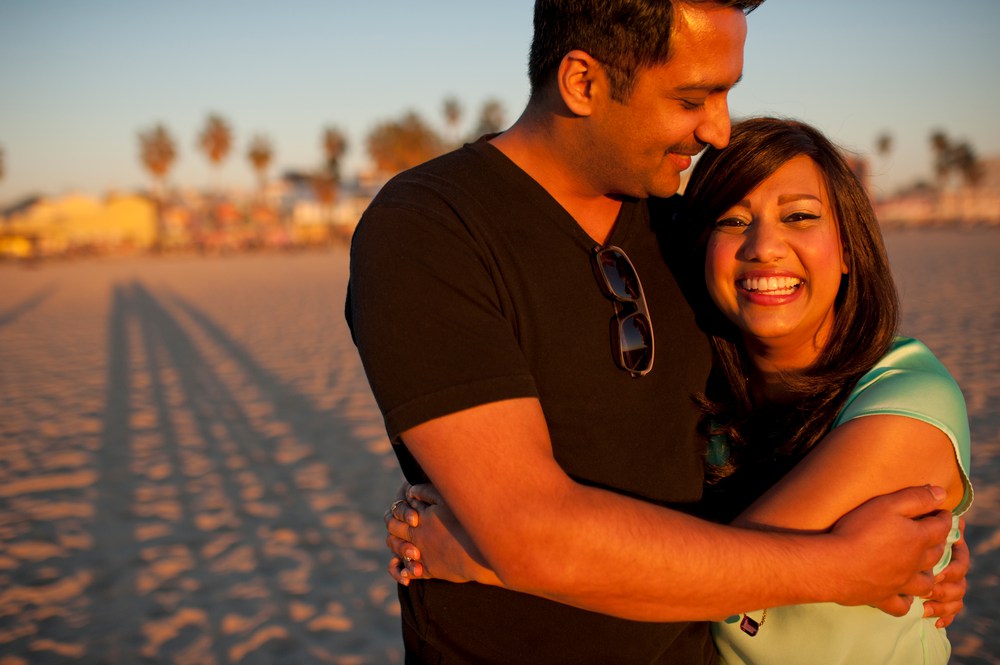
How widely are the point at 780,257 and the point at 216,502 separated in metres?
5.58

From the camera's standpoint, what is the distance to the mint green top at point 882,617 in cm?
165

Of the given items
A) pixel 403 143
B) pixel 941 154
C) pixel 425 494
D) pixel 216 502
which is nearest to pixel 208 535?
pixel 216 502

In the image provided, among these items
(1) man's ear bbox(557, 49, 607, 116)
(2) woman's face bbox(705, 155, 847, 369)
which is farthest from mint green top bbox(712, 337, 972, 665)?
(1) man's ear bbox(557, 49, 607, 116)

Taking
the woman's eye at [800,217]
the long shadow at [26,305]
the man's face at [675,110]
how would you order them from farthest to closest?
the long shadow at [26,305] → the woman's eye at [800,217] → the man's face at [675,110]

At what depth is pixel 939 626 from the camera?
6.33ft

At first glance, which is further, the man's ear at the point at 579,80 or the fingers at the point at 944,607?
the fingers at the point at 944,607

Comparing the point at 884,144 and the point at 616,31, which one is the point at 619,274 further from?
the point at 884,144

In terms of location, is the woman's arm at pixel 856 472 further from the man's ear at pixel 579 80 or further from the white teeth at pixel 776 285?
the man's ear at pixel 579 80

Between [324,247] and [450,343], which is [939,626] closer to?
[450,343]

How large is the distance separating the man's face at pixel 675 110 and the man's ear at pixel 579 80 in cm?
3

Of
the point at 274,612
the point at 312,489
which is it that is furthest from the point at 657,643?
the point at 312,489

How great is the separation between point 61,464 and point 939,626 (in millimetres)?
7614

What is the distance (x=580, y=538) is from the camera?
1258 mm

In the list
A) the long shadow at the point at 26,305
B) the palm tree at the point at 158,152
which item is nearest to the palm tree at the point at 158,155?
the palm tree at the point at 158,152
